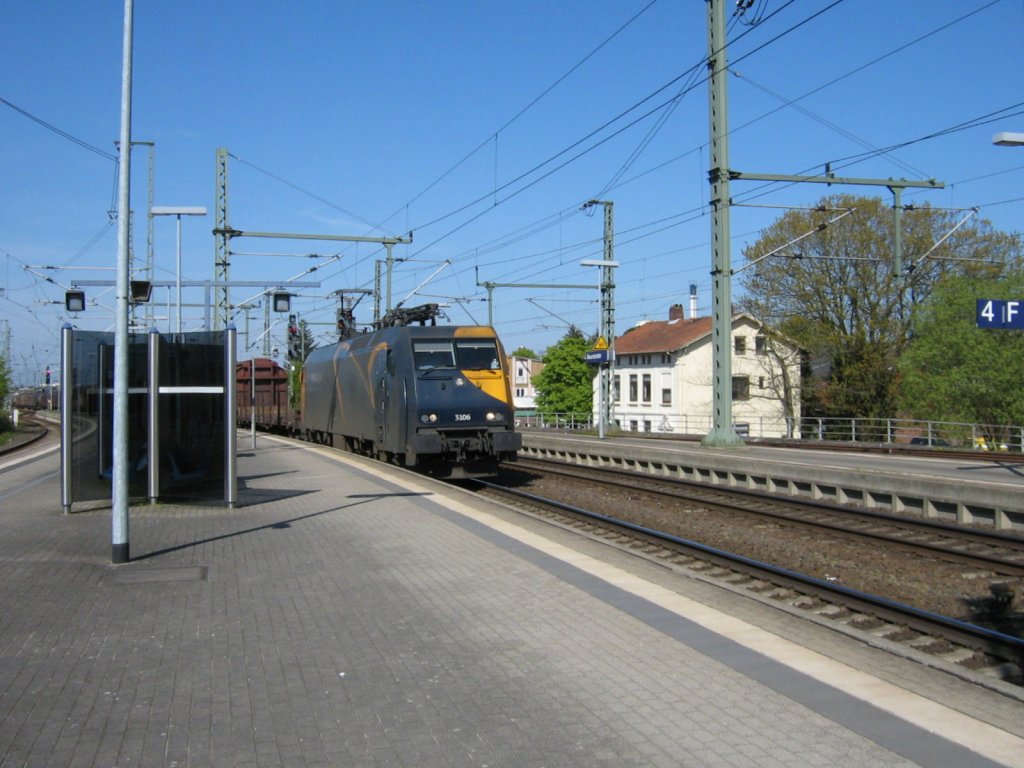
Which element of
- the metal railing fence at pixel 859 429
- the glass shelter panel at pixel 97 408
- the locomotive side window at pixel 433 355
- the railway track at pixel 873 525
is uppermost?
the locomotive side window at pixel 433 355

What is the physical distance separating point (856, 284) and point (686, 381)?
717 inches

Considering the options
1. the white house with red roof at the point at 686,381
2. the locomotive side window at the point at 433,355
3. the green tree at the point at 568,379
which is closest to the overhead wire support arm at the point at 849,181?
the locomotive side window at the point at 433,355

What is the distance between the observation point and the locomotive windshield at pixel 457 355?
19.5m

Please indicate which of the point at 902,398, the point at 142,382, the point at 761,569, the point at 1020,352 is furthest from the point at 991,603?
the point at 902,398

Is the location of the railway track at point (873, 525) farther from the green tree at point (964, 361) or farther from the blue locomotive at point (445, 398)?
the green tree at point (964, 361)

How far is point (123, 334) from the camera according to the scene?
9984 mm

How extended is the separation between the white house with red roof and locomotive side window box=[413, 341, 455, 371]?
112 feet

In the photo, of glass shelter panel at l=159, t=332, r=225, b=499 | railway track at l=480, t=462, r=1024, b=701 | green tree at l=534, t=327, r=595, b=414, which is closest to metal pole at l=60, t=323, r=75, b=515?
glass shelter panel at l=159, t=332, r=225, b=499

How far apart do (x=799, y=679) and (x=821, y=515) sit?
32.1 ft

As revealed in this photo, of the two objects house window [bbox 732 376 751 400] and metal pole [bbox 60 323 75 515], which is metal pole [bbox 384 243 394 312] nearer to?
metal pole [bbox 60 323 75 515]

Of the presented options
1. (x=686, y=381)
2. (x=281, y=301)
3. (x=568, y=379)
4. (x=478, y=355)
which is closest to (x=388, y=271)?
(x=281, y=301)

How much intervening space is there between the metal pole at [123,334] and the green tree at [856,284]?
34.3m

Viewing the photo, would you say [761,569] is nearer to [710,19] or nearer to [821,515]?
[821,515]

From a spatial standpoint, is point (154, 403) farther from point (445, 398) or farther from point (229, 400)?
point (445, 398)
